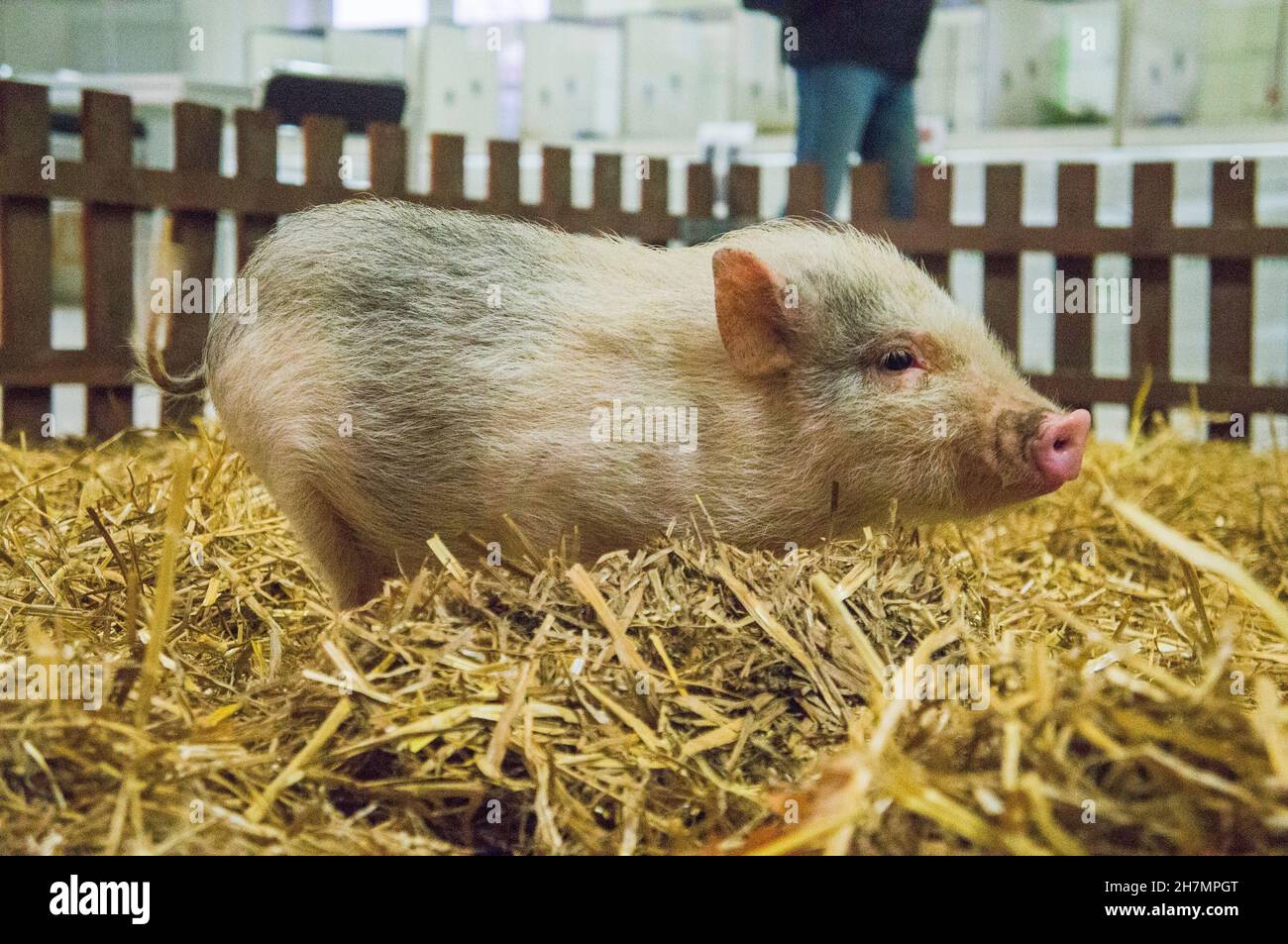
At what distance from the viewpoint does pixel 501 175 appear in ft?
16.9

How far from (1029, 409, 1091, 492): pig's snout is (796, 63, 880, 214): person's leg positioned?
241 cm

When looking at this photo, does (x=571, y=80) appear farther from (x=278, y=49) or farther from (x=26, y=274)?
(x=26, y=274)

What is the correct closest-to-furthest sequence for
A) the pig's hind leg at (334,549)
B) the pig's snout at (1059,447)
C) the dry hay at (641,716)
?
1. the dry hay at (641,716)
2. the pig's snout at (1059,447)
3. the pig's hind leg at (334,549)

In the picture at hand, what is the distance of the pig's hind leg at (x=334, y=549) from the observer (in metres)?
2.56

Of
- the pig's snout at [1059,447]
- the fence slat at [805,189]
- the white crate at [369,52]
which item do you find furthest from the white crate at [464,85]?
Result: the pig's snout at [1059,447]

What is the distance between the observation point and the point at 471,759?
182 centimetres

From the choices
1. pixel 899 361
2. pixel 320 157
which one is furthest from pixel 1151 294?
pixel 899 361

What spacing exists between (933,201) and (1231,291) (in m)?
1.33

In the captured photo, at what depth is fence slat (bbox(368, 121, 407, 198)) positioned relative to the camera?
4.82 metres

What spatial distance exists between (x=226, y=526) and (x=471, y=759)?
1408 millimetres

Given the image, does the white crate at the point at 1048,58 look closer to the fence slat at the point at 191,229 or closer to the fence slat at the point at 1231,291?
the fence slat at the point at 1231,291

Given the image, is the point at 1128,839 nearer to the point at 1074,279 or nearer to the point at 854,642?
the point at 854,642

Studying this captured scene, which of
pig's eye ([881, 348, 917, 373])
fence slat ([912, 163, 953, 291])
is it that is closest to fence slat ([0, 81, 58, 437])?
pig's eye ([881, 348, 917, 373])
